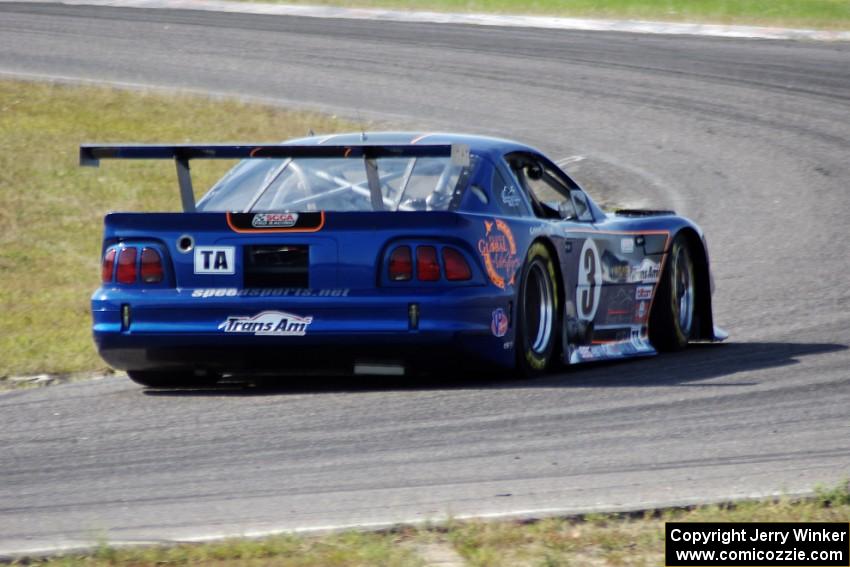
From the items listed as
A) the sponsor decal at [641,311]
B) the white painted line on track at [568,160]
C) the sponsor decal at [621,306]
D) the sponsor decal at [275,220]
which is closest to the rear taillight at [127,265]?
the sponsor decal at [275,220]

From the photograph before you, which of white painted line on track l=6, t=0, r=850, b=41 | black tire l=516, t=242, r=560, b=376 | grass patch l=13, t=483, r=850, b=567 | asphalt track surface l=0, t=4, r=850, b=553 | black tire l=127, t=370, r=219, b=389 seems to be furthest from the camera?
white painted line on track l=6, t=0, r=850, b=41

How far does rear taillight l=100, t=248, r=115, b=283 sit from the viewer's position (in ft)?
23.4

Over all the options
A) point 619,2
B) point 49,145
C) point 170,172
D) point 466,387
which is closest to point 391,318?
point 466,387

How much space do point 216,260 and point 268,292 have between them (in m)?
0.28

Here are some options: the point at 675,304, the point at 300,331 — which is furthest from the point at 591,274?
the point at 300,331

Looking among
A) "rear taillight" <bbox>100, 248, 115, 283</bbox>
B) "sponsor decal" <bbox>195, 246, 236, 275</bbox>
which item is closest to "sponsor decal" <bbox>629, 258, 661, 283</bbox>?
"sponsor decal" <bbox>195, 246, 236, 275</bbox>

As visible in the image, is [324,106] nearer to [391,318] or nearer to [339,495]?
[391,318]

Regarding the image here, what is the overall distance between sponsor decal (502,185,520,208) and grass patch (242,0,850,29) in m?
17.1

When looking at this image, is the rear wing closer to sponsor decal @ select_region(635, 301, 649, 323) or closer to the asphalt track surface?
the asphalt track surface

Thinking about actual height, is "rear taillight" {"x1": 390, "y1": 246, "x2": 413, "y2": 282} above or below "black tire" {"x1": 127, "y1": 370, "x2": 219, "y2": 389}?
above

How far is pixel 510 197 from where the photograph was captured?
294 inches

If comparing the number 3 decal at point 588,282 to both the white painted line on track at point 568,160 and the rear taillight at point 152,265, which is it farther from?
the white painted line on track at point 568,160

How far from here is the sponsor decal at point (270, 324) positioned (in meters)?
6.83

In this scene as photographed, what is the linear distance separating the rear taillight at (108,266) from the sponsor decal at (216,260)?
0.45 meters
